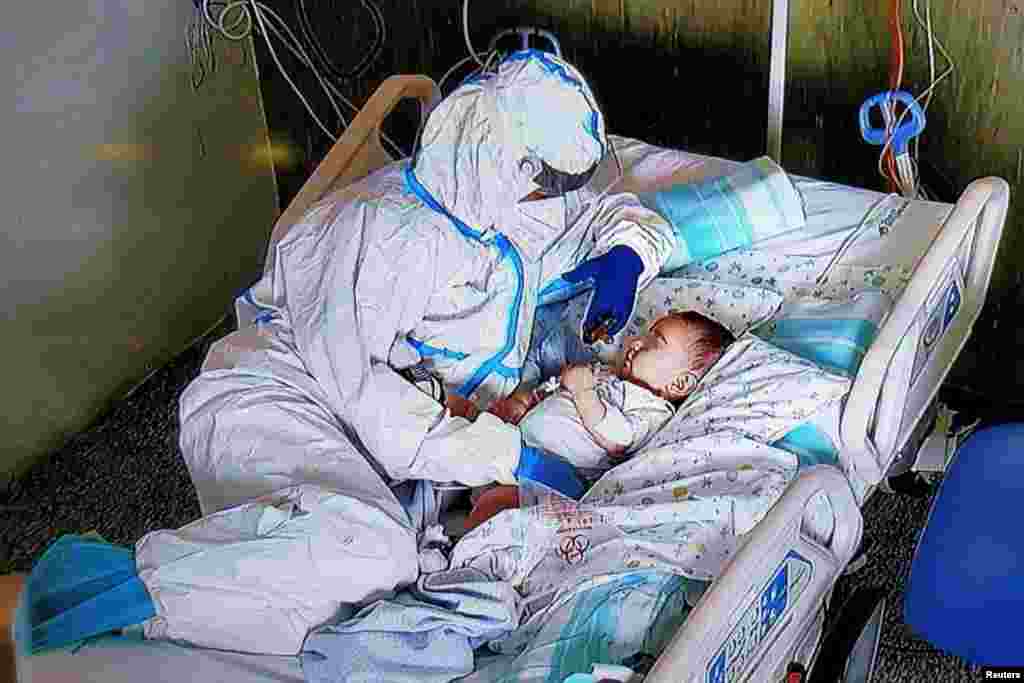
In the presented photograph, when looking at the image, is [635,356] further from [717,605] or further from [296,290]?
[717,605]

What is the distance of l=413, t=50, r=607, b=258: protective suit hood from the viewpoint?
1.92 meters

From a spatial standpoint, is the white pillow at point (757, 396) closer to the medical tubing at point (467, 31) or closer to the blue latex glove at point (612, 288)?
the blue latex glove at point (612, 288)

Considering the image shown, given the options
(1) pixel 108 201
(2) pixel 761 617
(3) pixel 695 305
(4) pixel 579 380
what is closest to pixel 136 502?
(1) pixel 108 201

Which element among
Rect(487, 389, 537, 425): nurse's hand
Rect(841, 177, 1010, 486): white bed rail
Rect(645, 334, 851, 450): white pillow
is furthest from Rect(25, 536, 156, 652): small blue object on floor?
Rect(841, 177, 1010, 486): white bed rail

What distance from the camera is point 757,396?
1.96 m

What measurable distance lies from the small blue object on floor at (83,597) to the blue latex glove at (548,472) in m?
0.53

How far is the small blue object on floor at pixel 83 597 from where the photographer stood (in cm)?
173

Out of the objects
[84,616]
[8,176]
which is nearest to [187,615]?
[84,616]

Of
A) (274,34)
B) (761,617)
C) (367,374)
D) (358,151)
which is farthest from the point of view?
(274,34)

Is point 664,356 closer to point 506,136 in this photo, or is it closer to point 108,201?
point 506,136

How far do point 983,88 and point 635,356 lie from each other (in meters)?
0.91

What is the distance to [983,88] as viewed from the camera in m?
2.53

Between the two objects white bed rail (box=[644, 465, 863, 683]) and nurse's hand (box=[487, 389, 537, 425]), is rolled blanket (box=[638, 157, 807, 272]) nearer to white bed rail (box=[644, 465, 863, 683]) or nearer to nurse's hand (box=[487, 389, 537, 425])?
nurse's hand (box=[487, 389, 537, 425])

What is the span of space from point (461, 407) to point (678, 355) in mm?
332
